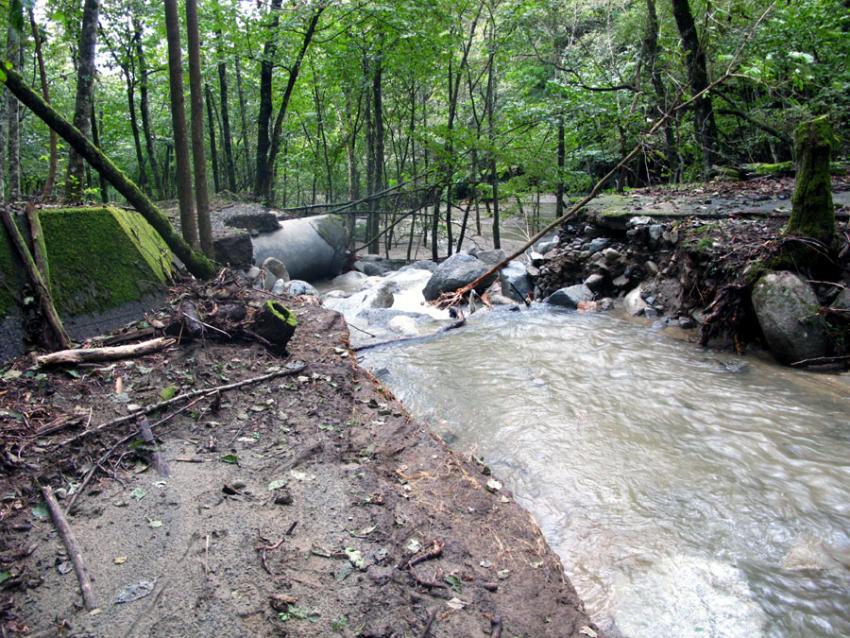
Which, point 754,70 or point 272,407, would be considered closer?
point 272,407

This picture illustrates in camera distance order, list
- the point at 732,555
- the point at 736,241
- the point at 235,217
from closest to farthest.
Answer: the point at 732,555
the point at 736,241
the point at 235,217

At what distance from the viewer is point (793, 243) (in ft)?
Answer: 19.1

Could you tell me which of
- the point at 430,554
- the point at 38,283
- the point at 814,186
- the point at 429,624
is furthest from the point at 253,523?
the point at 814,186

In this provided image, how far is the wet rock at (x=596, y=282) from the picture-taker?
8930 millimetres

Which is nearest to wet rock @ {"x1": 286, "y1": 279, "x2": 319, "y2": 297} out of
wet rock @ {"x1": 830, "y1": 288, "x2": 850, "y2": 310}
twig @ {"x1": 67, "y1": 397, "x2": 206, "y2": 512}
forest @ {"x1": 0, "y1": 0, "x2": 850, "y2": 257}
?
forest @ {"x1": 0, "y1": 0, "x2": 850, "y2": 257}

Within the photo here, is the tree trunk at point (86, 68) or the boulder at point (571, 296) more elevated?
the tree trunk at point (86, 68)

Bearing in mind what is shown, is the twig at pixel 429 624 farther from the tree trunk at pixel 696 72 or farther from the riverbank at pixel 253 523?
the tree trunk at pixel 696 72

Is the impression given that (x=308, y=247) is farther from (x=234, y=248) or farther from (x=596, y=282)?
(x=596, y=282)

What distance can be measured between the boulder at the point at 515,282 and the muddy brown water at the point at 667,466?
111 inches

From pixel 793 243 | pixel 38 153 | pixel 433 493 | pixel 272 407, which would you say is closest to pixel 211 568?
pixel 433 493

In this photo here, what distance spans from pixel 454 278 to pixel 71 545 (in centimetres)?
804

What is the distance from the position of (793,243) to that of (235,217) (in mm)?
8594

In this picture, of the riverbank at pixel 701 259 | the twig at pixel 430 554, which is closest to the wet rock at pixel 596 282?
the riverbank at pixel 701 259

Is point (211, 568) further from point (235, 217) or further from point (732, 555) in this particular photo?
point (235, 217)
